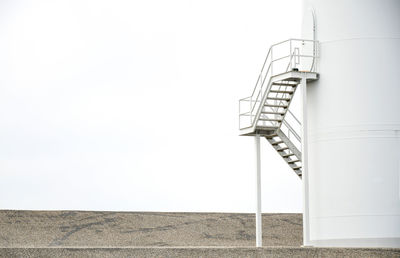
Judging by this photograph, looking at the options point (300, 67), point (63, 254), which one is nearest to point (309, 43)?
point (300, 67)

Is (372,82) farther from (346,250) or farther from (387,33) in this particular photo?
(346,250)

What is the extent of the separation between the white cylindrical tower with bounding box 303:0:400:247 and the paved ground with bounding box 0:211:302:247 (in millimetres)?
7108

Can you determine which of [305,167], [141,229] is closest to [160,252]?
[305,167]

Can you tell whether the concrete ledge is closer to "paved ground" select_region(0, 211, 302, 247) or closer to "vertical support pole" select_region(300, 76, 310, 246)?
"vertical support pole" select_region(300, 76, 310, 246)

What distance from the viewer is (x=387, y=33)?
872 inches

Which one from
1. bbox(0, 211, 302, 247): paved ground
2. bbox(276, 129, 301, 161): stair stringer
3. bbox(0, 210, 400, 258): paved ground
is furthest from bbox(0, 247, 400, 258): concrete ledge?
bbox(0, 211, 302, 247): paved ground

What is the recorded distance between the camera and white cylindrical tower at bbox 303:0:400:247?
70.6ft

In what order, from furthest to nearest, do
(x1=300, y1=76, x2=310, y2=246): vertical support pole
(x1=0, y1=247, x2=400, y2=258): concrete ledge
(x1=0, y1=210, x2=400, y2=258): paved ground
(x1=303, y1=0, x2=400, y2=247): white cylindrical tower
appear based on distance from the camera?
(x1=0, y1=210, x2=400, y2=258): paved ground → (x1=300, y1=76, x2=310, y2=246): vertical support pole → (x1=303, y1=0, x2=400, y2=247): white cylindrical tower → (x1=0, y1=247, x2=400, y2=258): concrete ledge

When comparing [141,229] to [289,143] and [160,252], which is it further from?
[160,252]

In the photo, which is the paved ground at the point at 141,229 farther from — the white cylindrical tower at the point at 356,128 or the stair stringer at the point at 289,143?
the white cylindrical tower at the point at 356,128

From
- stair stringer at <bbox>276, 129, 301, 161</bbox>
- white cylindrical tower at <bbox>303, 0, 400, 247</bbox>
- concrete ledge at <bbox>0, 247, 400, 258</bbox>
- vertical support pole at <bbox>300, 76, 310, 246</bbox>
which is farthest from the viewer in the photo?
stair stringer at <bbox>276, 129, 301, 161</bbox>

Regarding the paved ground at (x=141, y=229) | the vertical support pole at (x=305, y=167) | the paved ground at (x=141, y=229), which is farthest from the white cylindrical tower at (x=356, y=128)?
the paved ground at (x=141, y=229)

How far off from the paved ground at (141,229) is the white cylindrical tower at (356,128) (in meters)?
7.11

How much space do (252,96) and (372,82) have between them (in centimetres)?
365
